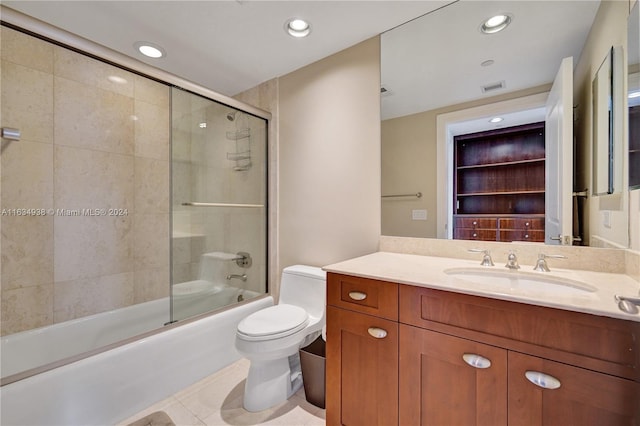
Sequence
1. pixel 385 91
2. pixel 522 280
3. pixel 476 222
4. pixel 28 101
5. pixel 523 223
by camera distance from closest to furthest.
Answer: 1. pixel 522 280
2. pixel 523 223
3. pixel 476 222
4. pixel 28 101
5. pixel 385 91

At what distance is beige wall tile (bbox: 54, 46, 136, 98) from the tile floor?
78.1 inches

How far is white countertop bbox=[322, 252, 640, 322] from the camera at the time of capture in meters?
0.76

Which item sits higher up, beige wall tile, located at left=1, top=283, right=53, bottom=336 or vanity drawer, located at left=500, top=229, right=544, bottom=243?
vanity drawer, located at left=500, top=229, right=544, bottom=243

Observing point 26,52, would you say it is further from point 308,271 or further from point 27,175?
point 308,271

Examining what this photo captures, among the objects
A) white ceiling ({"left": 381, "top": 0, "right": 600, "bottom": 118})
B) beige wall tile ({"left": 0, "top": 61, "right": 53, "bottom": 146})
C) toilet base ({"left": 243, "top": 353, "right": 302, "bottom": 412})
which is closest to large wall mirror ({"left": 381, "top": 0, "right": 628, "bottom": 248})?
white ceiling ({"left": 381, "top": 0, "right": 600, "bottom": 118})

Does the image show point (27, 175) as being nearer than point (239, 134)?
Yes

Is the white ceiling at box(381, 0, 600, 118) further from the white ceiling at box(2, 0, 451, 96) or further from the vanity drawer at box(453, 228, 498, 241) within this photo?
the vanity drawer at box(453, 228, 498, 241)

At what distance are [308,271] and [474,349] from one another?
1206mm

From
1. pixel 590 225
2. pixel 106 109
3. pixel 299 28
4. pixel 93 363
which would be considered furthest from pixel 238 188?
pixel 590 225

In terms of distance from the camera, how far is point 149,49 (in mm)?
1884

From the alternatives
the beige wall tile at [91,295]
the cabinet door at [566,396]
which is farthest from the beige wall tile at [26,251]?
the cabinet door at [566,396]

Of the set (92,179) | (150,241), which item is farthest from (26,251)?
(150,241)

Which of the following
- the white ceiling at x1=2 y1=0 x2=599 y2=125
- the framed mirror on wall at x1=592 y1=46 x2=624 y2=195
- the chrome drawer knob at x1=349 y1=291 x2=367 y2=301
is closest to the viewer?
the framed mirror on wall at x1=592 y1=46 x2=624 y2=195

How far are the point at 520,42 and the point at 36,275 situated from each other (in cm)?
303
